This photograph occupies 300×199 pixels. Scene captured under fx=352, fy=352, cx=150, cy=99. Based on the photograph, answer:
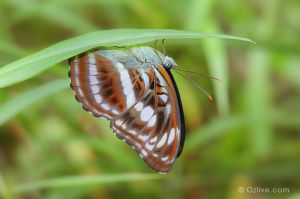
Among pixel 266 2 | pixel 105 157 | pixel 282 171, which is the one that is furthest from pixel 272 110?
pixel 105 157

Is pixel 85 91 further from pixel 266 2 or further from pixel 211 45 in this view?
pixel 266 2

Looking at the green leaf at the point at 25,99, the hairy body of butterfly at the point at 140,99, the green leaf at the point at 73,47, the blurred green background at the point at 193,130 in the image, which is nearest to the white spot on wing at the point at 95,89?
the hairy body of butterfly at the point at 140,99

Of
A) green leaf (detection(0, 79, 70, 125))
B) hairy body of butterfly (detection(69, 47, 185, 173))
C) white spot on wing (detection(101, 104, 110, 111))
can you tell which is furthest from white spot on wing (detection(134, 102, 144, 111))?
green leaf (detection(0, 79, 70, 125))

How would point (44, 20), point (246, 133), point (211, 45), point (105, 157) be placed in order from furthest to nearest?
point (44, 20)
point (246, 133)
point (105, 157)
point (211, 45)

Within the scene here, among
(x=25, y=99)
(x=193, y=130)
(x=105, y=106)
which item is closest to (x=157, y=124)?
(x=105, y=106)

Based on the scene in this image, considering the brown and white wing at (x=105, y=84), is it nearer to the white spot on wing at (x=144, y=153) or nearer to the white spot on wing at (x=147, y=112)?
the white spot on wing at (x=147, y=112)
